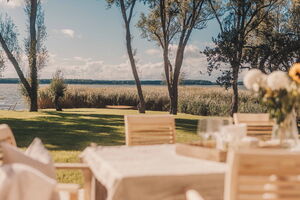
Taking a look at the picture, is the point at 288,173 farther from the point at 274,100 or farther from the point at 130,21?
the point at 130,21

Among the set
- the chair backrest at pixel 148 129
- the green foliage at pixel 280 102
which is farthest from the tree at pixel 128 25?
the green foliage at pixel 280 102

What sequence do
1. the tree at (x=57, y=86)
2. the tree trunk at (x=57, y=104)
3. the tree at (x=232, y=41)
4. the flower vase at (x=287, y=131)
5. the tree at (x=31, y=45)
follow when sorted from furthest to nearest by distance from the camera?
the tree trunk at (x=57, y=104) → the tree at (x=57, y=86) → the tree at (x=31, y=45) → the tree at (x=232, y=41) → the flower vase at (x=287, y=131)

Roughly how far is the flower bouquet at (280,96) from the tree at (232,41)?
15.9m

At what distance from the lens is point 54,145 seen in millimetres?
10414

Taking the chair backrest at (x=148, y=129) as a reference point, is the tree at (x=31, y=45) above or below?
above

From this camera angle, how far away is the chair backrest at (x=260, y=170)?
2240mm

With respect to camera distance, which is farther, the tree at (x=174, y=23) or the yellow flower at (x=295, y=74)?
the tree at (x=174, y=23)

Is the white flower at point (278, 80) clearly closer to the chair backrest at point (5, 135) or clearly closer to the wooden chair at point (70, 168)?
the wooden chair at point (70, 168)

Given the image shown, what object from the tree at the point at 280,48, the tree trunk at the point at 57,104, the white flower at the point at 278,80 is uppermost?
the tree at the point at 280,48

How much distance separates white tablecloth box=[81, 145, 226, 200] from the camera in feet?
8.68

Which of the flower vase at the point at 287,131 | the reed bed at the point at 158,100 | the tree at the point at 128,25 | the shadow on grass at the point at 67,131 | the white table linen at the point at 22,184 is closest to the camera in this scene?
the white table linen at the point at 22,184

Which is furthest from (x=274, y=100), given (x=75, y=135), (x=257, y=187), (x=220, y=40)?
(x=220, y=40)

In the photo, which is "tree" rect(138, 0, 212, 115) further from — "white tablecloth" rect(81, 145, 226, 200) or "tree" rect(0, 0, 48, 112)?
"white tablecloth" rect(81, 145, 226, 200)

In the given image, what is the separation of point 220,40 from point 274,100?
16.3 meters
